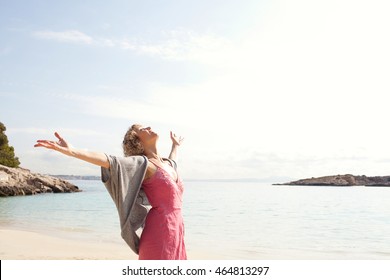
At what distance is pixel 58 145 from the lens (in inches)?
128

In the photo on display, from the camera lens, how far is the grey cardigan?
3.56 m

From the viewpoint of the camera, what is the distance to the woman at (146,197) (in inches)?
142

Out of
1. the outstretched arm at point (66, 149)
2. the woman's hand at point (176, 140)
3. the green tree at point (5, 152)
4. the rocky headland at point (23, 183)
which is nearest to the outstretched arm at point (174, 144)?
the woman's hand at point (176, 140)

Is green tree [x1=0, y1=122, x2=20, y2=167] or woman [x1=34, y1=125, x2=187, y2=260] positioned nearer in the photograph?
woman [x1=34, y1=125, x2=187, y2=260]

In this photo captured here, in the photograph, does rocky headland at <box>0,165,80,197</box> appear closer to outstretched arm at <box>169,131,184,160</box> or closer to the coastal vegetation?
the coastal vegetation

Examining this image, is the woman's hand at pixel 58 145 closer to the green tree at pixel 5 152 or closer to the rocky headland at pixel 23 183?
the rocky headland at pixel 23 183

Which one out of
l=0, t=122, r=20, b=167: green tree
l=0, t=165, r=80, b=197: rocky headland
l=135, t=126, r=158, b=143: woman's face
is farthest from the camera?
l=0, t=122, r=20, b=167: green tree

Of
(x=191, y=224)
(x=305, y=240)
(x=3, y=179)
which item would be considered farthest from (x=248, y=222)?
(x=3, y=179)

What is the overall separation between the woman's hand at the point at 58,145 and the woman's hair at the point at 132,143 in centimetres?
71

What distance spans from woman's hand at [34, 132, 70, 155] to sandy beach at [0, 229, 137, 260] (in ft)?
25.3

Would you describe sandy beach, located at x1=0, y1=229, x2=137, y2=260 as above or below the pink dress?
below

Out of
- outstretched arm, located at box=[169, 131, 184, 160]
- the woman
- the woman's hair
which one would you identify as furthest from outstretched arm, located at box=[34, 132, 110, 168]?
outstretched arm, located at box=[169, 131, 184, 160]

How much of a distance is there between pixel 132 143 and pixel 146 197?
0.47 metres
